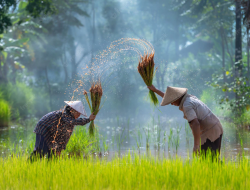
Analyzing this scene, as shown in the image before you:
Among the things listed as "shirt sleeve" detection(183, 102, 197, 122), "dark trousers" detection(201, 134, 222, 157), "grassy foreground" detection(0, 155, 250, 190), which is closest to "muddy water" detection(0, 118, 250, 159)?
"dark trousers" detection(201, 134, 222, 157)

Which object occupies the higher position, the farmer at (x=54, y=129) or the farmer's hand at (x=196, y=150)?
the farmer at (x=54, y=129)

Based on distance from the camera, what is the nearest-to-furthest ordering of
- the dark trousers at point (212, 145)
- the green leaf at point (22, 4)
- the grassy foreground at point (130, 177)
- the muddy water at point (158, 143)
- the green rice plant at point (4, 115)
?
the grassy foreground at point (130, 177)
the dark trousers at point (212, 145)
the muddy water at point (158, 143)
the green rice plant at point (4, 115)
the green leaf at point (22, 4)

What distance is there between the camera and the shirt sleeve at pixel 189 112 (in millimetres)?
3783

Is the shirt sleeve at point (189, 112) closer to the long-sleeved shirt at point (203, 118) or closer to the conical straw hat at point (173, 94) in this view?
the long-sleeved shirt at point (203, 118)

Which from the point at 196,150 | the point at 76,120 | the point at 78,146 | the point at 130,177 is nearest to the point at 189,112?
the point at 196,150

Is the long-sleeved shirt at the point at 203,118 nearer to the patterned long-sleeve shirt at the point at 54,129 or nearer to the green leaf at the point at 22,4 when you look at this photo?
the patterned long-sleeve shirt at the point at 54,129

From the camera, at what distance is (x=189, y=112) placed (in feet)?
12.5

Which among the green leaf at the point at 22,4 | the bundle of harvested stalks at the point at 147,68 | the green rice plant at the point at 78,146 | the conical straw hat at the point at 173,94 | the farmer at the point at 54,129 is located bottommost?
the green rice plant at the point at 78,146

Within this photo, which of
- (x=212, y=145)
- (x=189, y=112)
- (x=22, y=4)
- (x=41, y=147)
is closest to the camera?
(x=189, y=112)

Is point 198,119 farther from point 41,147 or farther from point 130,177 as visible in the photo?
point 41,147

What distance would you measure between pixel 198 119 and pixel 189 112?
30 cm

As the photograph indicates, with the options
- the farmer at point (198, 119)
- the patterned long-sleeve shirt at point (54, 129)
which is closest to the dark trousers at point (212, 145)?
the farmer at point (198, 119)

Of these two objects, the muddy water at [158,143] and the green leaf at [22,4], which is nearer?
the muddy water at [158,143]

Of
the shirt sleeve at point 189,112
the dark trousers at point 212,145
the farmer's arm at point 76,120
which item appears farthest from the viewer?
the farmer's arm at point 76,120
